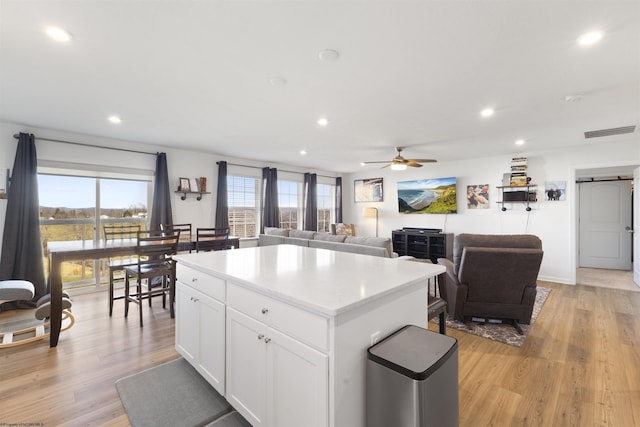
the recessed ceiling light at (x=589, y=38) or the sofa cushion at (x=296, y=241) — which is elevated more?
the recessed ceiling light at (x=589, y=38)

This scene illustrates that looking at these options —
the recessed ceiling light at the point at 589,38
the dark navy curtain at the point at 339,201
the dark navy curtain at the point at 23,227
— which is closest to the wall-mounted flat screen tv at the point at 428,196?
the dark navy curtain at the point at 339,201

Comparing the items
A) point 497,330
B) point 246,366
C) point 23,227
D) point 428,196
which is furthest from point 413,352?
point 428,196

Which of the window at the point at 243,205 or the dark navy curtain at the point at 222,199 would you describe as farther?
the window at the point at 243,205

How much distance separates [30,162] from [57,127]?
1.93 ft

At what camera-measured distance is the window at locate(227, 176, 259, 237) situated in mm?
6152

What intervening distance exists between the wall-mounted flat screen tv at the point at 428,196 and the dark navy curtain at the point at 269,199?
3256mm

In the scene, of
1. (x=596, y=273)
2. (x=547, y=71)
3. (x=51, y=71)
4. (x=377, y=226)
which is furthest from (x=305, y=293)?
(x=596, y=273)

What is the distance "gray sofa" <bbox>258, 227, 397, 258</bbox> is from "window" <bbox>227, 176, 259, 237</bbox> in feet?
4.56

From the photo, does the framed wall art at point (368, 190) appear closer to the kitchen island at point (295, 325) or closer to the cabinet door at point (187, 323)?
the kitchen island at point (295, 325)

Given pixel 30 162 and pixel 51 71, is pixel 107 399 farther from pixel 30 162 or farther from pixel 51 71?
pixel 30 162

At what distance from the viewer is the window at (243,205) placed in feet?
20.2

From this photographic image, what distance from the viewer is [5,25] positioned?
176 centimetres

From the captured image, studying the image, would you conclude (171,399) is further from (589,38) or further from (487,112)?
(487,112)

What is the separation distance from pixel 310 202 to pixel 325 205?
3.64ft
